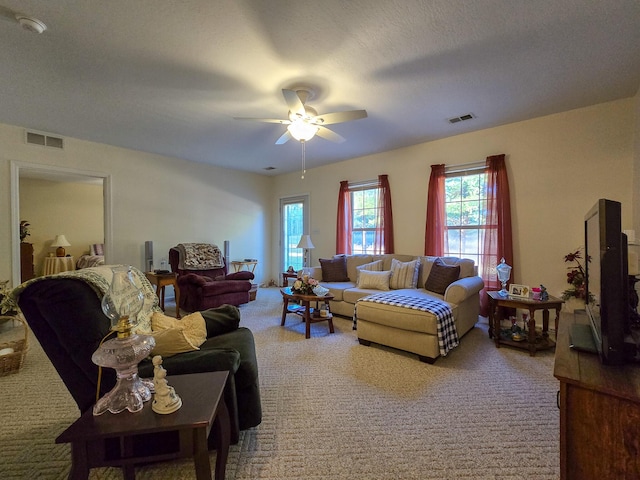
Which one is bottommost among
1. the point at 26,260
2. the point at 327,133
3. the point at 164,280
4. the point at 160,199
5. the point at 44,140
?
the point at 164,280

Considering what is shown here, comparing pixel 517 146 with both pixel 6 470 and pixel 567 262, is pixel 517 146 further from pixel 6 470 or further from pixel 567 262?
pixel 6 470

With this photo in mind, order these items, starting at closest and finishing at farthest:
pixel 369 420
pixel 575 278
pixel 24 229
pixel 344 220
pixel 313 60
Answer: pixel 369 420 < pixel 313 60 < pixel 575 278 < pixel 344 220 < pixel 24 229

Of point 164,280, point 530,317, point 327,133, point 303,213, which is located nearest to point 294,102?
point 327,133

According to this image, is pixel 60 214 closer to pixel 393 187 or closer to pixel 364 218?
pixel 364 218

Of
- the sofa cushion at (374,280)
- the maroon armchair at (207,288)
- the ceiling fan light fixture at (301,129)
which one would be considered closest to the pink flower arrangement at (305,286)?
the sofa cushion at (374,280)

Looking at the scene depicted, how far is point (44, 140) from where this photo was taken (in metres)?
3.86

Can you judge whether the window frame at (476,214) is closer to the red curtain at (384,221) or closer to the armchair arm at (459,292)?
the red curtain at (384,221)

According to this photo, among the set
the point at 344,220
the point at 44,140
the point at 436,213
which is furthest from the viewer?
the point at 344,220

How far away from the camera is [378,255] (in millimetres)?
4555

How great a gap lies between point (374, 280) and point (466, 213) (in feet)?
5.35

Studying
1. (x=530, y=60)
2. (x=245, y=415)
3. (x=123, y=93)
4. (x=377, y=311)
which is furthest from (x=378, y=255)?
(x=123, y=93)

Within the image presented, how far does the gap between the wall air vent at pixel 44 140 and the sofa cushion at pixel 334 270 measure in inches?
163

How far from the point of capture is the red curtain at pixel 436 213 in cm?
421

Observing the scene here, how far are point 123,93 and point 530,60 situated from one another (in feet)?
12.1
